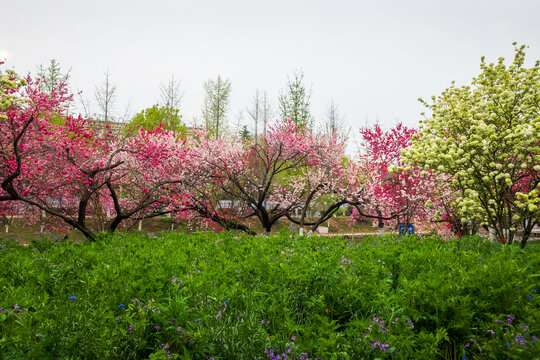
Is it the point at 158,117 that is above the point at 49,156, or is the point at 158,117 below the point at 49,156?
above

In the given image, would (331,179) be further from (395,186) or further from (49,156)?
(49,156)

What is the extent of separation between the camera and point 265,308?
9.80ft

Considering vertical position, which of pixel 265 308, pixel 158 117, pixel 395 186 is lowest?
pixel 265 308

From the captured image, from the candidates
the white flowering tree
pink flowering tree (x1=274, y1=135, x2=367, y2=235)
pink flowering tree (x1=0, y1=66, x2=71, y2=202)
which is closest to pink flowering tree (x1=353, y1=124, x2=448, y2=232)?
pink flowering tree (x1=274, y1=135, x2=367, y2=235)

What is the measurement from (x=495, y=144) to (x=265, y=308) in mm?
6293

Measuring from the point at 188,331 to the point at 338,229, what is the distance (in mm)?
30478

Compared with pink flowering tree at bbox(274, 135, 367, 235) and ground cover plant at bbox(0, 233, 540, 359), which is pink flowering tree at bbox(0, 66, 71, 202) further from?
pink flowering tree at bbox(274, 135, 367, 235)

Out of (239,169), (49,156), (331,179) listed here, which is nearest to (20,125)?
(49,156)

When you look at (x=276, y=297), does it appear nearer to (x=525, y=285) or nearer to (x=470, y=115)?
(x=525, y=285)

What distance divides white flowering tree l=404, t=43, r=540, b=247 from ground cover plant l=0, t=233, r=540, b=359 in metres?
2.48

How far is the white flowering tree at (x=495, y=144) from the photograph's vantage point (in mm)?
6434

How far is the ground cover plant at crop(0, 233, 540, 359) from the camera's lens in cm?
242

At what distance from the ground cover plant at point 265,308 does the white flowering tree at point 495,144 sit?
248 centimetres

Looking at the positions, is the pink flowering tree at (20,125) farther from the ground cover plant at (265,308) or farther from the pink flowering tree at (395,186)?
the pink flowering tree at (395,186)
